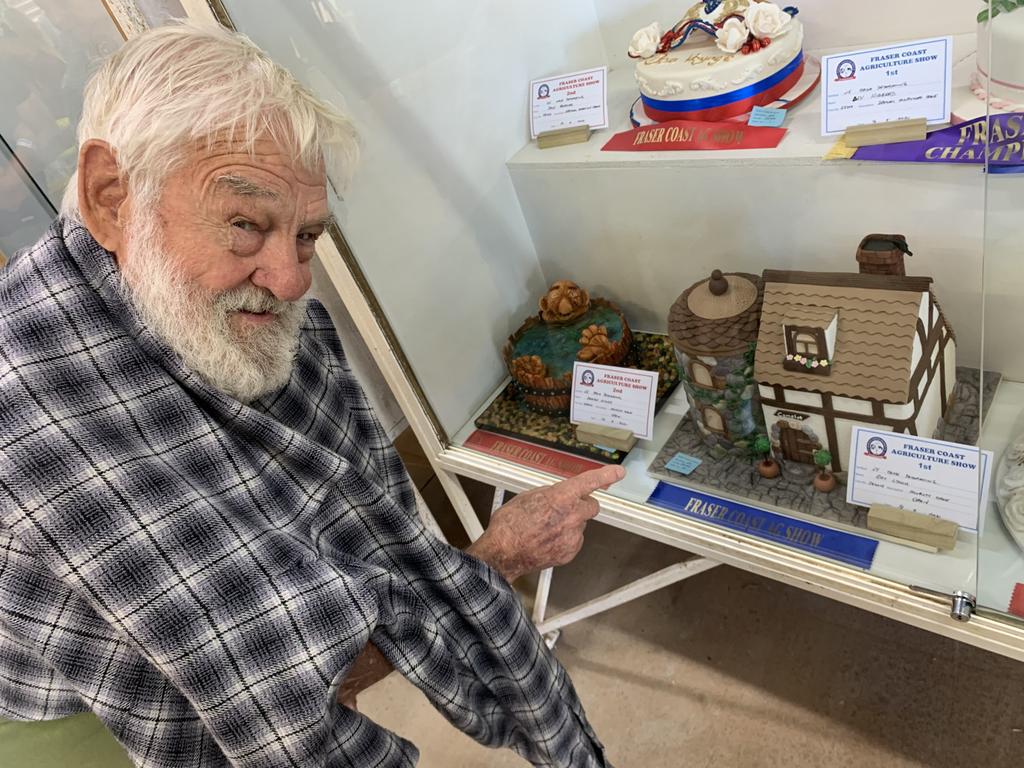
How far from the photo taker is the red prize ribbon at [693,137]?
1.04m

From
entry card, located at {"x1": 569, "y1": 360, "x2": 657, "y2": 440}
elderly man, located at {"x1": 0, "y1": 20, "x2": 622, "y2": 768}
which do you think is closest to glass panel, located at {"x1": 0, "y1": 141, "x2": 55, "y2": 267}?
elderly man, located at {"x1": 0, "y1": 20, "x2": 622, "y2": 768}

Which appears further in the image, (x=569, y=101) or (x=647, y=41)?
(x=569, y=101)

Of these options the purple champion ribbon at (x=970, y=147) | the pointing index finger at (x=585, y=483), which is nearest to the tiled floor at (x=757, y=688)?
the pointing index finger at (x=585, y=483)

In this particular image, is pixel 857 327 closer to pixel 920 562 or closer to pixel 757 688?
pixel 920 562

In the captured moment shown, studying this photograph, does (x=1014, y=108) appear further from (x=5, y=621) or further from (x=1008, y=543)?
(x=5, y=621)

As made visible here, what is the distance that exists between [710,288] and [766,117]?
10.8 inches

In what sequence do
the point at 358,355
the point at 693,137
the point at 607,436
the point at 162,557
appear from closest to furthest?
the point at 162,557 < the point at 693,137 < the point at 607,436 < the point at 358,355

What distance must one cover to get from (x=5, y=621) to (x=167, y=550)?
17 centimetres

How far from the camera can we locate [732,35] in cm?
106

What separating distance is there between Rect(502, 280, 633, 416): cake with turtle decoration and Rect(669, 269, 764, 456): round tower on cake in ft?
0.70

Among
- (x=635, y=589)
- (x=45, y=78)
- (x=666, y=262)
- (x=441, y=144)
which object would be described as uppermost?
Answer: (x=45, y=78)

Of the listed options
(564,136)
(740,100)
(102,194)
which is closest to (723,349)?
(740,100)

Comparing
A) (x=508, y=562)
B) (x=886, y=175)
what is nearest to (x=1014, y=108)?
(x=886, y=175)

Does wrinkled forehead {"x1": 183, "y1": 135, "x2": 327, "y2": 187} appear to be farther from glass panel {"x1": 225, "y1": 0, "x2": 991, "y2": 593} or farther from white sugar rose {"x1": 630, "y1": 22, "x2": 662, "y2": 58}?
white sugar rose {"x1": 630, "y1": 22, "x2": 662, "y2": 58}
